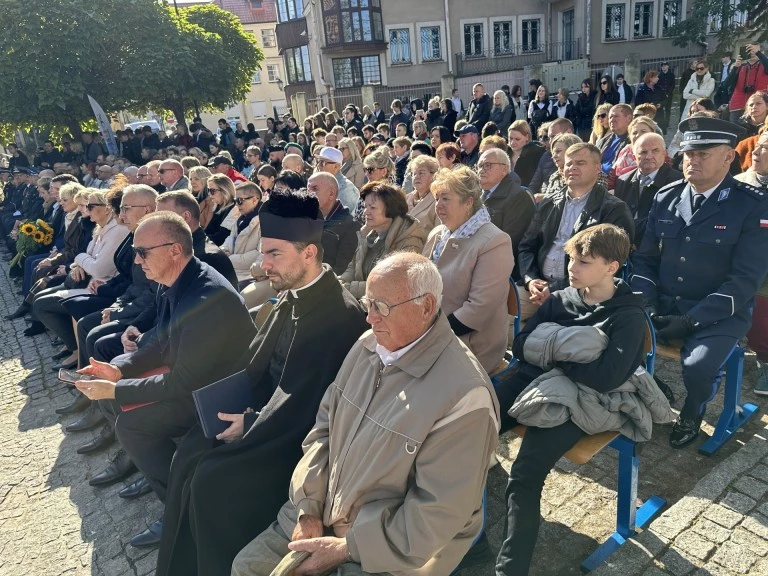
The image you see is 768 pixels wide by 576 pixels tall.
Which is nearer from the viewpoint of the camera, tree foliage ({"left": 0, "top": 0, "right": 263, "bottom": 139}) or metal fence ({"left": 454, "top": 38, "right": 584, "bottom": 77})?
tree foliage ({"left": 0, "top": 0, "right": 263, "bottom": 139})

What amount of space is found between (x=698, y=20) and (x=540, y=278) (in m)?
21.9

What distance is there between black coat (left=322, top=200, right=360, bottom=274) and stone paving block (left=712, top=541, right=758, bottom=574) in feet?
12.0

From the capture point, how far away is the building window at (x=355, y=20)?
99.2 feet

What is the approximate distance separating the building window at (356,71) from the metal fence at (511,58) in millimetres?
4804

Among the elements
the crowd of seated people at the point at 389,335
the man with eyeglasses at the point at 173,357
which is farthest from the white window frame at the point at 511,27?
the man with eyeglasses at the point at 173,357

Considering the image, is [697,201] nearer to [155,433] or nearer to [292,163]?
[155,433]

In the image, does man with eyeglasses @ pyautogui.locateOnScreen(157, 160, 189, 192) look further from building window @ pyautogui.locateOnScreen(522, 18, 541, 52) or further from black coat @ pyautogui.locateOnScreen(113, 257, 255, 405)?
building window @ pyautogui.locateOnScreen(522, 18, 541, 52)

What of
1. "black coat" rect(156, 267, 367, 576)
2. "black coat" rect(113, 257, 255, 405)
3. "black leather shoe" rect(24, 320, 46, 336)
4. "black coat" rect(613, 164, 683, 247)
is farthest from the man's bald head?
"black coat" rect(156, 267, 367, 576)

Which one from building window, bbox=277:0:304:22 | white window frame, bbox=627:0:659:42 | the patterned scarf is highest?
building window, bbox=277:0:304:22

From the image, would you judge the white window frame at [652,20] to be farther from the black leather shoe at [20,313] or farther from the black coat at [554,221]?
the black leather shoe at [20,313]

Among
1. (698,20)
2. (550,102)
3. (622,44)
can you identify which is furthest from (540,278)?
(622,44)

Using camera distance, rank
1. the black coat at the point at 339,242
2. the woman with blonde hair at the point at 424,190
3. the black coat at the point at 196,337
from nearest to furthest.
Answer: the black coat at the point at 196,337 < the black coat at the point at 339,242 < the woman with blonde hair at the point at 424,190

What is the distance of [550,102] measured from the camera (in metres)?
13.1

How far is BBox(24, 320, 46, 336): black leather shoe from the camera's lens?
23.7ft
